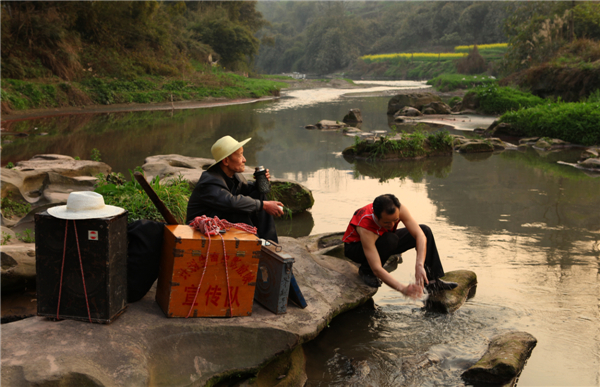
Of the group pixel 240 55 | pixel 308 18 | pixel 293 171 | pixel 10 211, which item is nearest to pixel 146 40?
pixel 240 55

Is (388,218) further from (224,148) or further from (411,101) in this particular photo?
(411,101)

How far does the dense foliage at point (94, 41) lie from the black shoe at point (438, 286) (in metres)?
22.0

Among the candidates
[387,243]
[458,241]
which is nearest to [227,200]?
[387,243]

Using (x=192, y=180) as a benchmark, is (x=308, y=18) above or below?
above

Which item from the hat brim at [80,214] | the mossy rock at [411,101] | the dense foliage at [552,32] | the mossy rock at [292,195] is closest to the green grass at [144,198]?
the mossy rock at [292,195]

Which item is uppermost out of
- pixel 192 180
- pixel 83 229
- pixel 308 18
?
pixel 308 18

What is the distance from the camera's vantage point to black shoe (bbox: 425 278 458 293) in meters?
4.67

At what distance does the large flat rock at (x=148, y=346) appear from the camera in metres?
2.82

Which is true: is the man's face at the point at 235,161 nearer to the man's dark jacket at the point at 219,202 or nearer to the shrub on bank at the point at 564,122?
the man's dark jacket at the point at 219,202

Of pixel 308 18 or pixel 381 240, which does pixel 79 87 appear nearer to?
pixel 381 240

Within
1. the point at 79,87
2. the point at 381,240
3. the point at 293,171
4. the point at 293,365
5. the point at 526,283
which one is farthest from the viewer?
the point at 79,87

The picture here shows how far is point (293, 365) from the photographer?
3.65 meters

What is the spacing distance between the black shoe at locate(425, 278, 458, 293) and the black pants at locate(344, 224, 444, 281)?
5cm

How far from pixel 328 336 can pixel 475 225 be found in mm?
3691
